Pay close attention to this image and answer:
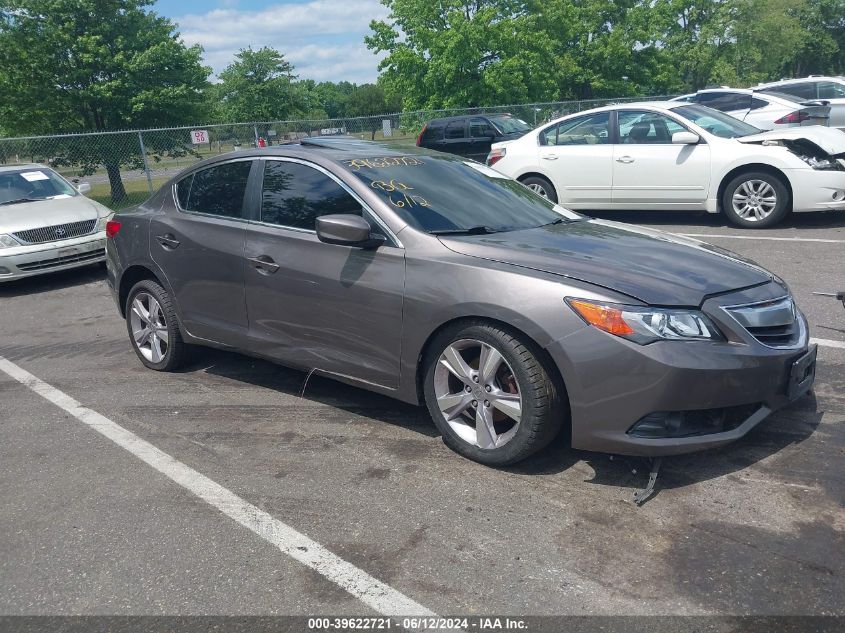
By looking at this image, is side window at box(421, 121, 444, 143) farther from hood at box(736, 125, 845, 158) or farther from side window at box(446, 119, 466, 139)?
hood at box(736, 125, 845, 158)

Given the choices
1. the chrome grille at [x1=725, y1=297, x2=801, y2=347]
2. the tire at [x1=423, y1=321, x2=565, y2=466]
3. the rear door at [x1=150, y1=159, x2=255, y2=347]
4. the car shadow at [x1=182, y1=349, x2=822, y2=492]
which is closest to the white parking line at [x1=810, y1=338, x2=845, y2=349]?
the car shadow at [x1=182, y1=349, x2=822, y2=492]

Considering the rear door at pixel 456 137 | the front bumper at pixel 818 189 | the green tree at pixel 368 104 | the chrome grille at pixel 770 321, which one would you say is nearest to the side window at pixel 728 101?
the rear door at pixel 456 137

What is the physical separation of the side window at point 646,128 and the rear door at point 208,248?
21.5 ft

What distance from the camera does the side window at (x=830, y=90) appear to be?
18592 mm

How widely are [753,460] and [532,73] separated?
32.6 metres

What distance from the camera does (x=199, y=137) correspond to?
16.9m

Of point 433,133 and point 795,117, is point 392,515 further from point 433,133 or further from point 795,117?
point 433,133

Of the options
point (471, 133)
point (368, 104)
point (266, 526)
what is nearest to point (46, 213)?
point (266, 526)

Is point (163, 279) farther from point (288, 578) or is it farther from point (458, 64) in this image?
point (458, 64)

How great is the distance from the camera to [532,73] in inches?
1345

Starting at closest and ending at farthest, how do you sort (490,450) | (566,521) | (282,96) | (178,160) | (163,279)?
1. (566,521)
2. (490,450)
3. (163,279)
4. (178,160)
5. (282,96)

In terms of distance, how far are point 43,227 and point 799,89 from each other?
17.6 metres

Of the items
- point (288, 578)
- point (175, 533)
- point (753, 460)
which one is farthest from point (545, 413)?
point (175, 533)

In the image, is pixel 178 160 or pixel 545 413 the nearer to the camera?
pixel 545 413
